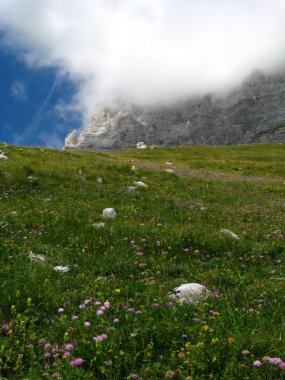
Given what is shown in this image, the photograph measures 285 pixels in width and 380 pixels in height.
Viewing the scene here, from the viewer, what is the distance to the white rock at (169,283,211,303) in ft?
23.1

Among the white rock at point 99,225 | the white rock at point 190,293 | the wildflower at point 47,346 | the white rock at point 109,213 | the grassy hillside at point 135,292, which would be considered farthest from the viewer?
the white rock at point 109,213

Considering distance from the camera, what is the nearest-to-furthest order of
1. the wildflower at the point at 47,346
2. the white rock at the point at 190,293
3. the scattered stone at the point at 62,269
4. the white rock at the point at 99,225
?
the wildflower at the point at 47,346
the white rock at the point at 190,293
the scattered stone at the point at 62,269
the white rock at the point at 99,225

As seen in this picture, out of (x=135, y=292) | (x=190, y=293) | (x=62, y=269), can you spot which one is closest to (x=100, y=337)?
(x=135, y=292)

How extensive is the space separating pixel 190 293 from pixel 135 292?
105 cm

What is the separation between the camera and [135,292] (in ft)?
23.6

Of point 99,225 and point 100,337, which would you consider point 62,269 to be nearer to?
point 100,337

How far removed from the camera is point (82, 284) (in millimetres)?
7574

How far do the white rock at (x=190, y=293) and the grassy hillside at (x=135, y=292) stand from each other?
0.19 m

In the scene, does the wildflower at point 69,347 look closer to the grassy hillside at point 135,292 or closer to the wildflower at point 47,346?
the grassy hillside at point 135,292

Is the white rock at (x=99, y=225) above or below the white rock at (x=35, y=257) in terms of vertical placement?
above

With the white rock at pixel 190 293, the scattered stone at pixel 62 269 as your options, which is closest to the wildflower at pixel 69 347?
the white rock at pixel 190 293

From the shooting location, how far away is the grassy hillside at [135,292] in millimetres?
5125

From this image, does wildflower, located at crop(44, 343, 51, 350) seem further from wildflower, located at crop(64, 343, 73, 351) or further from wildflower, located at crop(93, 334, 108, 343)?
wildflower, located at crop(93, 334, 108, 343)

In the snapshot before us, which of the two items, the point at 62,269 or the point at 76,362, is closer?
the point at 76,362
